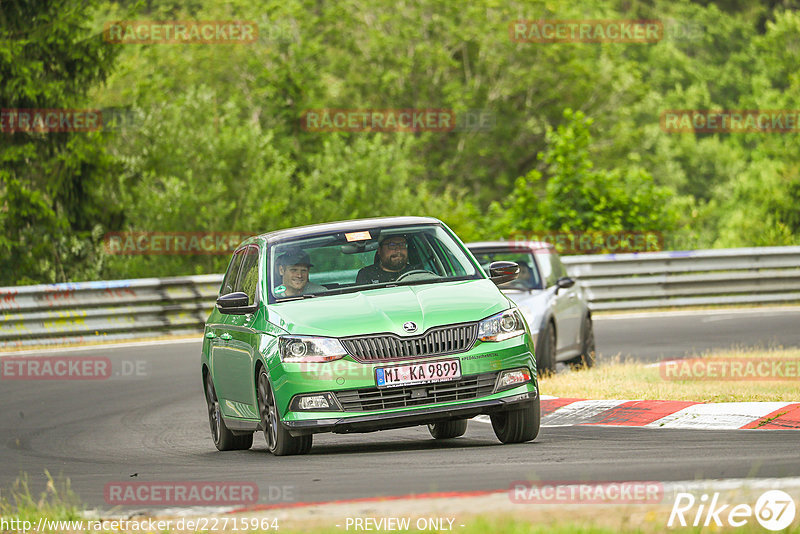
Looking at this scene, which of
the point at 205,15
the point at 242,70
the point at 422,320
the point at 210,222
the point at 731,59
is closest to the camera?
the point at 422,320

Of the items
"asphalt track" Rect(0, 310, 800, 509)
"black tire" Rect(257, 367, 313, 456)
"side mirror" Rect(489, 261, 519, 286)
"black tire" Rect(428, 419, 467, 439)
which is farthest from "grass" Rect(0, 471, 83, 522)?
"side mirror" Rect(489, 261, 519, 286)

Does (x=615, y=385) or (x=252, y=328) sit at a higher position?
(x=252, y=328)

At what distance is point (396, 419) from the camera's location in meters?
8.56

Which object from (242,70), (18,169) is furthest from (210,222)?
(242,70)

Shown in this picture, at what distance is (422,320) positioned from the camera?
8625 millimetres

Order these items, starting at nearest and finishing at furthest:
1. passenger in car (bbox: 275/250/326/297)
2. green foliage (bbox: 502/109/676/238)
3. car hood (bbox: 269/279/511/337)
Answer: car hood (bbox: 269/279/511/337), passenger in car (bbox: 275/250/326/297), green foliage (bbox: 502/109/676/238)

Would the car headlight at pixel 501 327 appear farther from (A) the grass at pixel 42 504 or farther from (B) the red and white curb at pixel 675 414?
(A) the grass at pixel 42 504

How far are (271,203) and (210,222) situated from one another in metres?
2.26

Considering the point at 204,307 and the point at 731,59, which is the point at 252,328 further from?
the point at 731,59

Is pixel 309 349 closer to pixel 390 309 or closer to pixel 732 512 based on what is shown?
pixel 390 309

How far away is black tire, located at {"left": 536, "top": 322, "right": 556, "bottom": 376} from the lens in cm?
1423

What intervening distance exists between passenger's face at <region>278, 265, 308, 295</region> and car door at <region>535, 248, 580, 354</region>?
18.3 feet

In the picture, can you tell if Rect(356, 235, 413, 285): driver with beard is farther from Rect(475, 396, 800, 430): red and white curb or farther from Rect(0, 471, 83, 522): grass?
Rect(0, 471, 83, 522): grass

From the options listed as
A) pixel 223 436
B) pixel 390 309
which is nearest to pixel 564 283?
pixel 223 436
